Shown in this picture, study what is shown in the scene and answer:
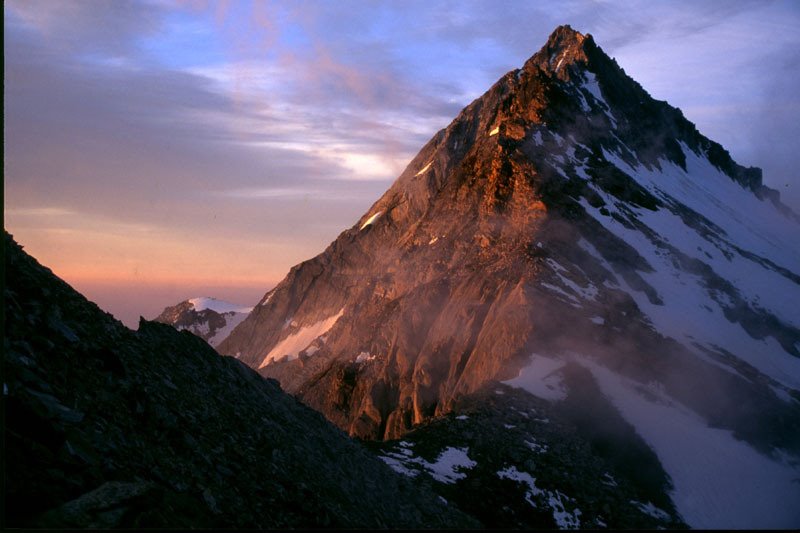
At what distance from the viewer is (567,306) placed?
63562mm

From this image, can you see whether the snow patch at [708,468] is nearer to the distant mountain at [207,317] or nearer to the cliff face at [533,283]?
the cliff face at [533,283]

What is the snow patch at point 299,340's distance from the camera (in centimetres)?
11504

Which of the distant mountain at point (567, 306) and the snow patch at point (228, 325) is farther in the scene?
the snow patch at point (228, 325)

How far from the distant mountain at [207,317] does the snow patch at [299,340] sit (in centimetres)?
3838

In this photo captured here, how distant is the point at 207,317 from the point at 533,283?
121523 millimetres

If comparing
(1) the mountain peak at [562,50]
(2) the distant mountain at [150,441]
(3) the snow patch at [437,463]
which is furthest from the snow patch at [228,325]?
(2) the distant mountain at [150,441]

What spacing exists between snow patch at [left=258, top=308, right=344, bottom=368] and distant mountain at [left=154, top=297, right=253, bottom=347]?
38.4 metres

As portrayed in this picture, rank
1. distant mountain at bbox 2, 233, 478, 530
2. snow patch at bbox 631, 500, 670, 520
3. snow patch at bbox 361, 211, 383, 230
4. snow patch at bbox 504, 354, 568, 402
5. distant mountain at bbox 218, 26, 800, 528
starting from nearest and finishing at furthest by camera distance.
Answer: distant mountain at bbox 2, 233, 478, 530
snow patch at bbox 631, 500, 670, 520
snow patch at bbox 504, 354, 568, 402
distant mountain at bbox 218, 26, 800, 528
snow patch at bbox 361, 211, 383, 230

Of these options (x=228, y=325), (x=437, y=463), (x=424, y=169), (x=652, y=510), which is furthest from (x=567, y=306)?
(x=228, y=325)

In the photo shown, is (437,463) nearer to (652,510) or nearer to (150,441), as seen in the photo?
(652,510)

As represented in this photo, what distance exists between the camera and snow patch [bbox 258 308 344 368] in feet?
377

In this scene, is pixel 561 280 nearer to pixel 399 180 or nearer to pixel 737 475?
pixel 737 475

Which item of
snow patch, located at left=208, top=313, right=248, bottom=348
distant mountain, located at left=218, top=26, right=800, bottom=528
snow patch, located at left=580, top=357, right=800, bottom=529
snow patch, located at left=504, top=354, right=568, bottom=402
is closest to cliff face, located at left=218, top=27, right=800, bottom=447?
distant mountain, located at left=218, top=26, right=800, bottom=528

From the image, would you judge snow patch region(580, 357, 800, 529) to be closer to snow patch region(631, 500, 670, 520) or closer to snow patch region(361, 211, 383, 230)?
snow patch region(631, 500, 670, 520)
